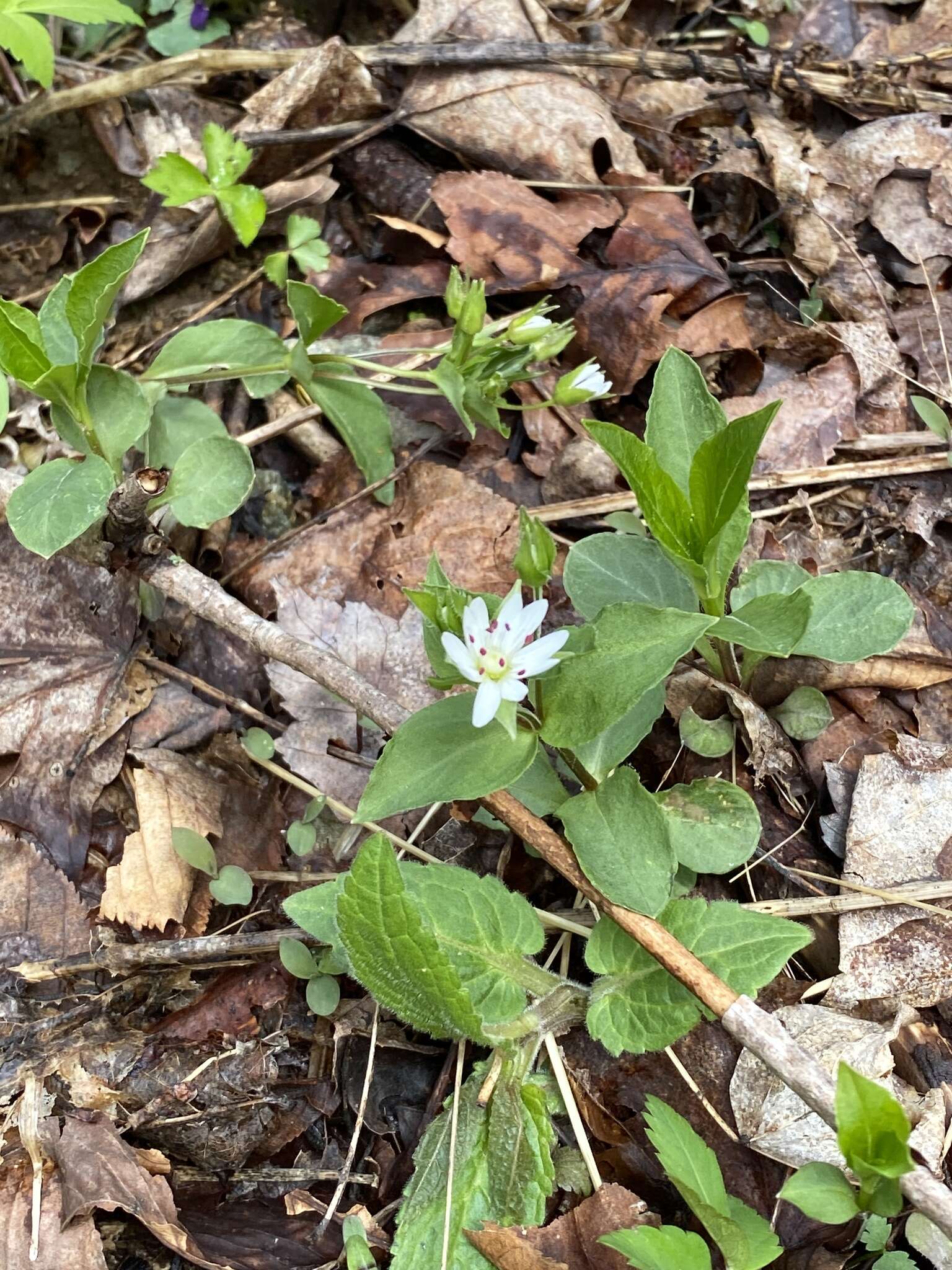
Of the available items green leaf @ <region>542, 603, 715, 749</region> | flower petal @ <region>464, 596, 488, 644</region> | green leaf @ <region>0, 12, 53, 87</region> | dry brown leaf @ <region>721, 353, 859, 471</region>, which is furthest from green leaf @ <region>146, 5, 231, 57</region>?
green leaf @ <region>542, 603, 715, 749</region>

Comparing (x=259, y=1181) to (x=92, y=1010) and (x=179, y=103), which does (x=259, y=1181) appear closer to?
(x=92, y=1010)

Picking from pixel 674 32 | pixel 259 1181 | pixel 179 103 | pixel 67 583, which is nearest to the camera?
pixel 259 1181

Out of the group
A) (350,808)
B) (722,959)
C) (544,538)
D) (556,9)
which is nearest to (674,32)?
(556,9)

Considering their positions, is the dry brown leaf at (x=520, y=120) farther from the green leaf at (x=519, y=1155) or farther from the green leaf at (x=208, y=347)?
the green leaf at (x=519, y=1155)

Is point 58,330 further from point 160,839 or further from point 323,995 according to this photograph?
point 323,995

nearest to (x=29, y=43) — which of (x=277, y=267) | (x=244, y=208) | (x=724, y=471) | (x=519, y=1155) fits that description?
(x=244, y=208)

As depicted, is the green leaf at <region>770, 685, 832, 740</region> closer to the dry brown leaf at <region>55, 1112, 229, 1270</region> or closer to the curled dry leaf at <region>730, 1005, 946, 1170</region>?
the curled dry leaf at <region>730, 1005, 946, 1170</region>
